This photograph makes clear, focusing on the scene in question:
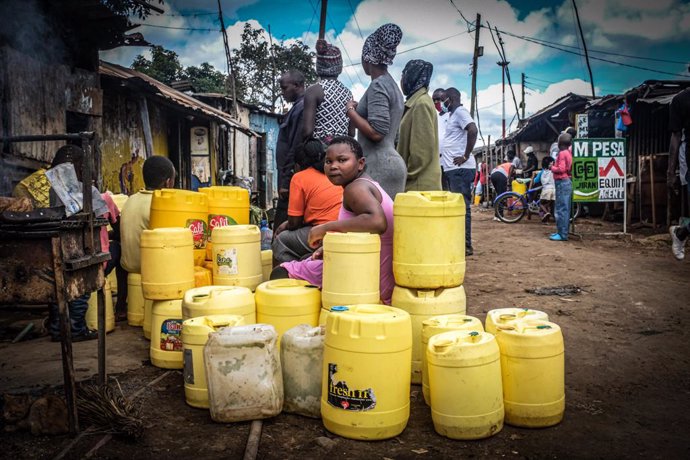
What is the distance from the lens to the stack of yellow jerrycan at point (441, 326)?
2814 mm

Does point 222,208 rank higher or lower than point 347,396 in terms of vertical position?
higher

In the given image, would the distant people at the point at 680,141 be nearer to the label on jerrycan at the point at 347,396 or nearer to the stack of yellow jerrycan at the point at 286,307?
the stack of yellow jerrycan at the point at 286,307

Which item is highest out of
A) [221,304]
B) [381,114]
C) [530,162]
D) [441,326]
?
[530,162]

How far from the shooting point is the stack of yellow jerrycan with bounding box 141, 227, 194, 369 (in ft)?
11.7

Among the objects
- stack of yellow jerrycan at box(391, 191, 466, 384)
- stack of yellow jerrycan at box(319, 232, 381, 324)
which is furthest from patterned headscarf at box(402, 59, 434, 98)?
stack of yellow jerrycan at box(319, 232, 381, 324)

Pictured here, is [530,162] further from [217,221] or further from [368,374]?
[368,374]

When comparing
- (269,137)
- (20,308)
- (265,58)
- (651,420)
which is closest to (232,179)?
(20,308)

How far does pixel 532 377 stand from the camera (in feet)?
8.62

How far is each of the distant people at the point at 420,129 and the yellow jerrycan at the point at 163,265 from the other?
2223 mm

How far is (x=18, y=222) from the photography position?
97.9 inches

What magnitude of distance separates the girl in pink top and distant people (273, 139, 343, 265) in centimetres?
37

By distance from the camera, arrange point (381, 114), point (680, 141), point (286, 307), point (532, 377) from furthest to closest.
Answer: point (680, 141)
point (381, 114)
point (286, 307)
point (532, 377)

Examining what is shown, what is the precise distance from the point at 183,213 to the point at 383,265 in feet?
5.61

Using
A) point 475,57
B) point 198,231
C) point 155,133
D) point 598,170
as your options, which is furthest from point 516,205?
point 475,57
